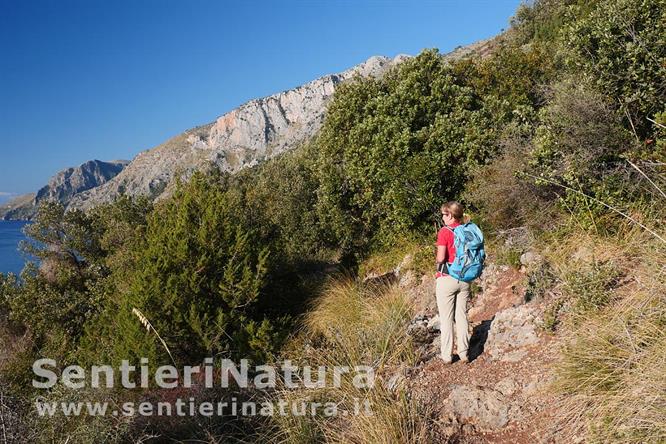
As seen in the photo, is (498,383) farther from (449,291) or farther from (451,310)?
(449,291)

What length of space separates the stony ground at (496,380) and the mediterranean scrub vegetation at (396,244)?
277mm

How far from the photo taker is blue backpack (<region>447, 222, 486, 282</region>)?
5.13 meters

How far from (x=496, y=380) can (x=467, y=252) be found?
1565 millimetres

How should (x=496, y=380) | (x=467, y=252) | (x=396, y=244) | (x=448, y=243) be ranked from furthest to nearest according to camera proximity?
(x=396, y=244) → (x=448, y=243) → (x=467, y=252) → (x=496, y=380)

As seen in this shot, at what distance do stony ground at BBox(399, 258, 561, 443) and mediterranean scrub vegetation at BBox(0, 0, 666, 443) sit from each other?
277mm

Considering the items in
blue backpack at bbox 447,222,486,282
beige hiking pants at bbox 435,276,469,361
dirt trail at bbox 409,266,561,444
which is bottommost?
dirt trail at bbox 409,266,561,444

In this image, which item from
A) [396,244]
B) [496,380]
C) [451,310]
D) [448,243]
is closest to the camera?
[496,380]

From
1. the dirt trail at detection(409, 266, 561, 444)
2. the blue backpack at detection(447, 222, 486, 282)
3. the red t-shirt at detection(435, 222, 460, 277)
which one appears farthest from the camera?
the red t-shirt at detection(435, 222, 460, 277)

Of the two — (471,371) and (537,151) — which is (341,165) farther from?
(471,371)

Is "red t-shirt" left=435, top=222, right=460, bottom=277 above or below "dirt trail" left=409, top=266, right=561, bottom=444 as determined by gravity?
above

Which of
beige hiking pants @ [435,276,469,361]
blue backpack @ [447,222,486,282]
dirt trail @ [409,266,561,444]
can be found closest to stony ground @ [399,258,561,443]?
dirt trail @ [409,266,561,444]

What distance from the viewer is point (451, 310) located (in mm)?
5441

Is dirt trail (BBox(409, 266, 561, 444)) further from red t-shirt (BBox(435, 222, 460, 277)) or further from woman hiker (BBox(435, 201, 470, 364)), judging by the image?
red t-shirt (BBox(435, 222, 460, 277))

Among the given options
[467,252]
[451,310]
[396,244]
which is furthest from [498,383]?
[396,244]
